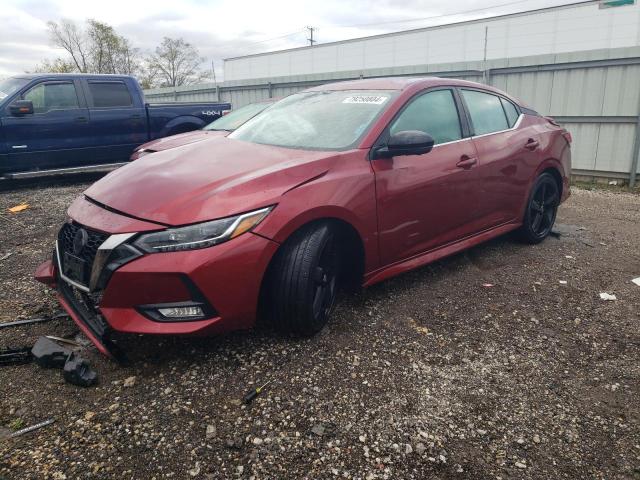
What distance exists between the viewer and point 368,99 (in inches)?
141

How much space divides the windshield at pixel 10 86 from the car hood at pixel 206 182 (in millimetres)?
5898

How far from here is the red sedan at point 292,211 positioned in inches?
96.5

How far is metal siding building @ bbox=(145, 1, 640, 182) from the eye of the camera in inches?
330

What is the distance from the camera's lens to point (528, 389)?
8.43 feet

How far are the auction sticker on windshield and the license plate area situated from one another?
219 cm

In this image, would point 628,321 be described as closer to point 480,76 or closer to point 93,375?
point 93,375

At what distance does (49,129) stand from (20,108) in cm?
51

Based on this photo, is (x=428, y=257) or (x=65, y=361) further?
(x=428, y=257)

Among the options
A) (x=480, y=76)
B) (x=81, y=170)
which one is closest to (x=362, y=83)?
(x=81, y=170)

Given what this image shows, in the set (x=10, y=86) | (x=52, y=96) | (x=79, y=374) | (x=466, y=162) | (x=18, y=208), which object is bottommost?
(x=79, y=374)

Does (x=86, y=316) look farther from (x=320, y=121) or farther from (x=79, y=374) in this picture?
(x=320, y=121)

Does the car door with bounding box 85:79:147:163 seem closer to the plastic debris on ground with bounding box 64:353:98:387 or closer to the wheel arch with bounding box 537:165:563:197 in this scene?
the plastic debris on ground with bounding box 64:353:98:387

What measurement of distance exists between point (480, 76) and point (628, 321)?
7.53 m

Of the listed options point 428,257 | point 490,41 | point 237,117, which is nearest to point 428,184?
point 428,257
